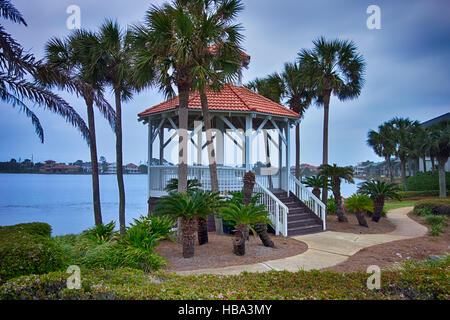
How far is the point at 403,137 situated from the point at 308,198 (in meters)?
28.9

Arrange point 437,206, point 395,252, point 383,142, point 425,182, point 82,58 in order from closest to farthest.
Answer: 1. point 395,252
2. point 82,58
3. point 437,206
4. point 425,182
5. point 383,142

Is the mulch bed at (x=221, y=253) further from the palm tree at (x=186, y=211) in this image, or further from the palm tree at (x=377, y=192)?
the palm tree at (x=377, y=192)

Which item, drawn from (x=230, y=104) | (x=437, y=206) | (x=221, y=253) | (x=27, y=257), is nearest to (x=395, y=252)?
(x=221, y=253)

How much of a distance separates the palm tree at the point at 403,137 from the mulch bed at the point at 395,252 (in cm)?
2704

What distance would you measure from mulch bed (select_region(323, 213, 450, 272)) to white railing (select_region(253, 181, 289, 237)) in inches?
107

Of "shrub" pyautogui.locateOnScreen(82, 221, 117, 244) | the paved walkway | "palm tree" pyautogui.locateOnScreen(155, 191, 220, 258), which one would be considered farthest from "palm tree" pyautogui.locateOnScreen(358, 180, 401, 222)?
"shrub" pyautogui.locateOnScreen(82, 221, 117, 244)

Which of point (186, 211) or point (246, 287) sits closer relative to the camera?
point (246, 287)

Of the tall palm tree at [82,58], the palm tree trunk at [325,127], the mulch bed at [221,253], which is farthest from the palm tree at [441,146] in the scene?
the tall palm tree at [82,58]

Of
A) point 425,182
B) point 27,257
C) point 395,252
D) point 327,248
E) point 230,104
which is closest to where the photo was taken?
point 27,257

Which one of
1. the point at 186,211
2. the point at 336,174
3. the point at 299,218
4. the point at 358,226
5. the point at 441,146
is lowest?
A: the point at 358,226

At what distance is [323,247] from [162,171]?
275 inches

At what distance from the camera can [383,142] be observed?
40781 mm

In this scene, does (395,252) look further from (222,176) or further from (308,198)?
(222,176)

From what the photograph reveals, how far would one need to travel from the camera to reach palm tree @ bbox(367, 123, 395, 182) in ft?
Answer: 127
